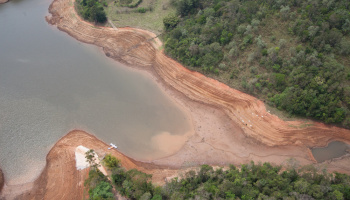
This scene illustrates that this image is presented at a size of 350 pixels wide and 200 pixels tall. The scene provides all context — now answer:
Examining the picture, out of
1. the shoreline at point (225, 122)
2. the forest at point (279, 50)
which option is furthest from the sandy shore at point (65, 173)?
the forest at point (279, 50)

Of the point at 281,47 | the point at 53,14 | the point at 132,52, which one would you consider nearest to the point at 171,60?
the point at 132,52

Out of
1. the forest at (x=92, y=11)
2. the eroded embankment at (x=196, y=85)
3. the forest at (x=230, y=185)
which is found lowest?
the forest at (x=230, y=185)

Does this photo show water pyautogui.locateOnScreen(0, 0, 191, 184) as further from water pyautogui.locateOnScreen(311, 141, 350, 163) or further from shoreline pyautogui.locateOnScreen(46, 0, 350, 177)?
water pyautogui.locateOnScreen(311, 141, 350, 163)

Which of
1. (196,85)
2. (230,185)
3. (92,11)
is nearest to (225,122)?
(196,85)

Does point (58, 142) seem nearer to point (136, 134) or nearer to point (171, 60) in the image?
point (136, 134)

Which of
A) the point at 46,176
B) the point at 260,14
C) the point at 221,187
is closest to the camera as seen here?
the point at 221,187

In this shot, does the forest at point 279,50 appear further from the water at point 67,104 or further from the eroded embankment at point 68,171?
the eroded embankment at point 68,171

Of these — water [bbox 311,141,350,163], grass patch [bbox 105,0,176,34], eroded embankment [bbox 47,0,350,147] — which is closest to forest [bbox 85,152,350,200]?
water [bbox 311,141,350,163]
